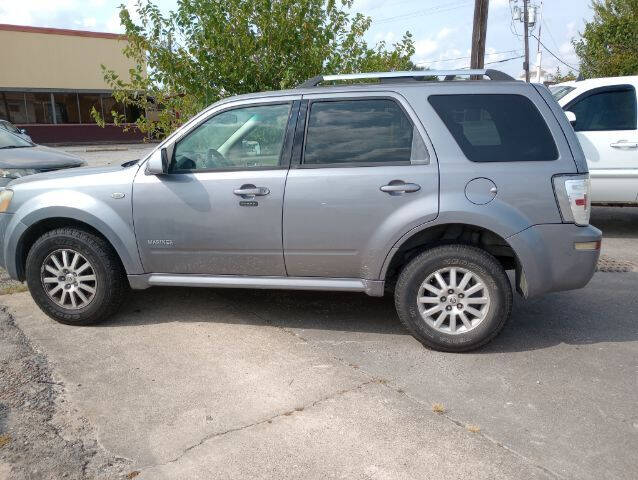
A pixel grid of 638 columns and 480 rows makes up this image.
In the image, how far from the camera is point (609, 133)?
766 centimetres

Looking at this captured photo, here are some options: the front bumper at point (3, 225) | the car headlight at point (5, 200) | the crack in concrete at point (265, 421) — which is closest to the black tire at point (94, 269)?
the front bumper at point (3, 225)

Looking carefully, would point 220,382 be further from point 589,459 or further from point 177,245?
point 589,459

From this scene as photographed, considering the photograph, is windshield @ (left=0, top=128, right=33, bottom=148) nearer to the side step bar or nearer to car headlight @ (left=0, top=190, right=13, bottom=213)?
car headlight @ (left=0, top=190, right=13, bottom=213)

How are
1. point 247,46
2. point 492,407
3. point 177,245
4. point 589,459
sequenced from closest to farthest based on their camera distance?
point 589,459, point 492,407, point 177,245, point 247,46

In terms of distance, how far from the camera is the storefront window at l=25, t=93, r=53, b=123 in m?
31.4

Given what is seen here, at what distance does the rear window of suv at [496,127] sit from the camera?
4.16m

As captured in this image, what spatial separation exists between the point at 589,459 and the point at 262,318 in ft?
9.13

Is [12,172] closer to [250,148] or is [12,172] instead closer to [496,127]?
[250,148]

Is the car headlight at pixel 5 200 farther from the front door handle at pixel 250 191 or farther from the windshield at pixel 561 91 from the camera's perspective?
the windshield at pixel 561 91

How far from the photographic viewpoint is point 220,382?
3.89 metres

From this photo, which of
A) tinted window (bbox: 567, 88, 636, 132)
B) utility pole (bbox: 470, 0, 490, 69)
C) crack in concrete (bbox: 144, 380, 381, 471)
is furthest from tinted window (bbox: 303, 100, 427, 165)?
utility pole (bbox: 470, 0, 490, 69)

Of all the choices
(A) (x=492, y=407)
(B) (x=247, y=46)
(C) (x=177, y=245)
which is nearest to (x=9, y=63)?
(B) (x=247, y=46)

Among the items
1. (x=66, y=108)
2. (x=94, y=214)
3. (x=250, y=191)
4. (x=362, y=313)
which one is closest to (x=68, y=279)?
(x=94, y=214)

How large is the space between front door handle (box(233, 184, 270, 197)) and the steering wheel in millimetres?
272
